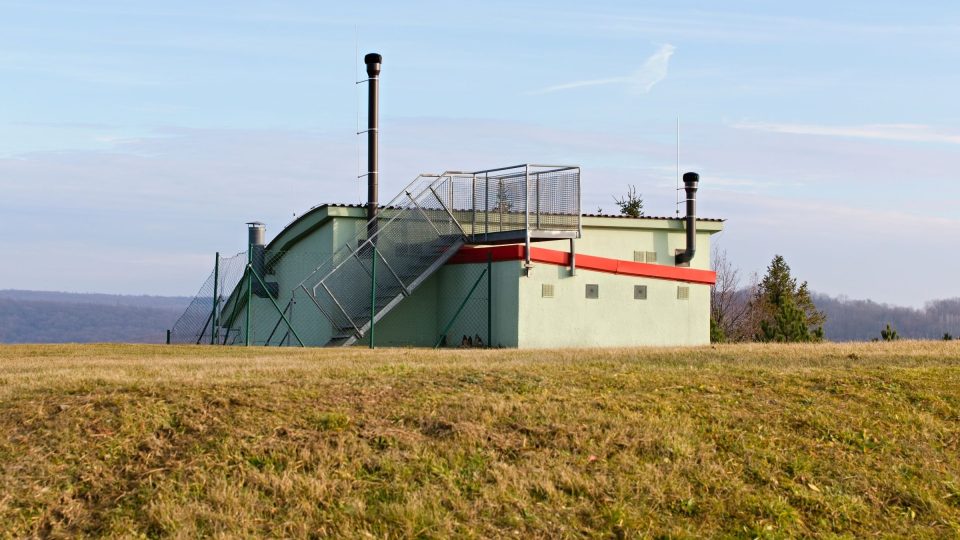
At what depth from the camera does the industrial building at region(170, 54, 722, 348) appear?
86.6ft

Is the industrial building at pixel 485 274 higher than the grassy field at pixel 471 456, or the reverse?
the industrial building at pixel 485 274

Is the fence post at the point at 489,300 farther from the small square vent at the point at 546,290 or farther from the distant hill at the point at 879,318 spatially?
the distant hill at the point at 879,318

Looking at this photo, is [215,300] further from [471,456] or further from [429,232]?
[471,456]

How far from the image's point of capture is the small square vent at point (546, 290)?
2667cm

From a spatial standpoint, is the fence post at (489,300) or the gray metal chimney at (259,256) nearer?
the fence post at (489,300)

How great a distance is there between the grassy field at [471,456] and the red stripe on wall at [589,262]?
11.9 m

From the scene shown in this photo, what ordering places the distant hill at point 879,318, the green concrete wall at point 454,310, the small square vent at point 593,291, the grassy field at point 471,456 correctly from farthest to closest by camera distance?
the distant hill at point 879,318 < the small square vent at point 593,291 < the green concrete wall at point 454,310 < the grassy field at point 471,456

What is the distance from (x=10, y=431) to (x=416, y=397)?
4062 millimetres

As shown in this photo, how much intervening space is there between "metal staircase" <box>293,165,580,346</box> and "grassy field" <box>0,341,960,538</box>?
38.4 ft

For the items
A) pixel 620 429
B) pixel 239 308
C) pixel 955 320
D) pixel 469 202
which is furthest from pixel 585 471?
pixel 955 320

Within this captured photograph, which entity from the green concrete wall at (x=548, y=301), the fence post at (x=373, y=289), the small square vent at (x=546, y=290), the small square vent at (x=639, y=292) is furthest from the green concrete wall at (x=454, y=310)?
the small square vent at (x=639, y=292)

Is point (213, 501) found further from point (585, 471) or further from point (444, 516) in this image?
point (585, 471)

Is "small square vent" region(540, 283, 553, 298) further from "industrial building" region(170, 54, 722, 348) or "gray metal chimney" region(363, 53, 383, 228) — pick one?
"gray metal chimney" region(363, 53, 383, 228)

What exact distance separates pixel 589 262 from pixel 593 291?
70 cm
